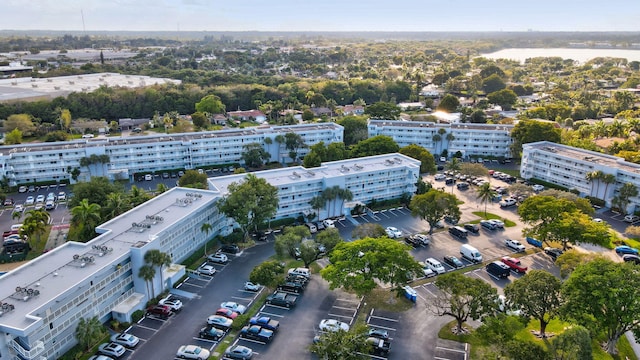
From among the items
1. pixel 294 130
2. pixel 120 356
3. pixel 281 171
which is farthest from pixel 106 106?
pixel 120 356

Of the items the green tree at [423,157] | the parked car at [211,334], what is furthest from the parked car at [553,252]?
the parked car at [211,334]

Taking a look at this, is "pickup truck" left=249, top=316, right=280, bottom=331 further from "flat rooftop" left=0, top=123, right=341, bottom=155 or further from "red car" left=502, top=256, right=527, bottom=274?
"flat rooftop" left=0, top=123, right=341, bottom=155

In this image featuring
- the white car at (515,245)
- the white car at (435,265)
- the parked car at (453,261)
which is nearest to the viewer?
the white car at (435,265)

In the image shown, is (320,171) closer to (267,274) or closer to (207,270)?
(207,270)

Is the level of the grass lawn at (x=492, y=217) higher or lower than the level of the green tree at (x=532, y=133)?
lower

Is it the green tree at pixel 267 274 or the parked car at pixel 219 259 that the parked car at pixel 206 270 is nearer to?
the parked car at pixel 219 259

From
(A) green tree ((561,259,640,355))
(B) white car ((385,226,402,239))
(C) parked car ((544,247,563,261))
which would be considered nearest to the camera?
(A) green tree ((561,259,640,355))

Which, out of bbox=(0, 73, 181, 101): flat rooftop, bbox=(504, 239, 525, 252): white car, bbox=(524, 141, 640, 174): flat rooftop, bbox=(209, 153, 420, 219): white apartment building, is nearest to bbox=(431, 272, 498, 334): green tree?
bbox=(504, 239, 525, 252): white car

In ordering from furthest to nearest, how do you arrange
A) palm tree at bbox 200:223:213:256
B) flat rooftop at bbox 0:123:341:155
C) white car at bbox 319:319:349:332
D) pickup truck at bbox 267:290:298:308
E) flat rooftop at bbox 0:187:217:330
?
flat rooftop at bbox 0:123:341:155 < palm tree at bbox 200:223:213:256 < pickup truck at bbox 267:290:298:308 < white car at bbox 319:319:349:332 < flat rooftop at bbox 0:187:217:330
